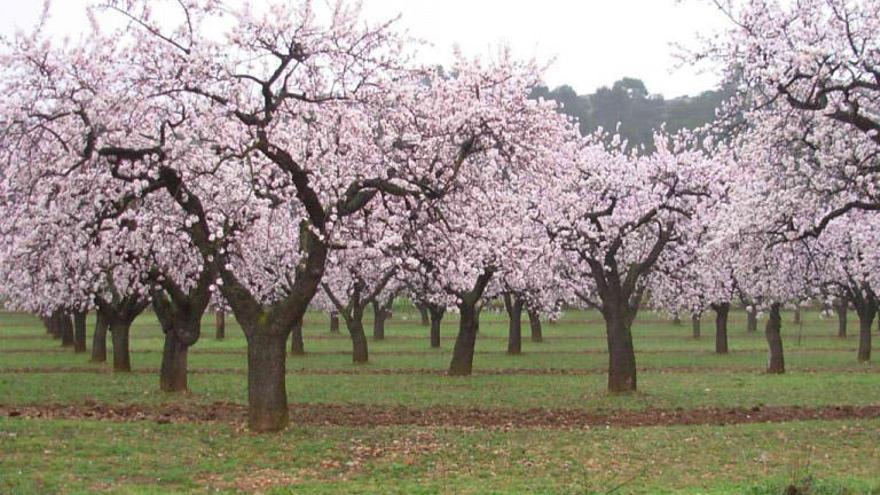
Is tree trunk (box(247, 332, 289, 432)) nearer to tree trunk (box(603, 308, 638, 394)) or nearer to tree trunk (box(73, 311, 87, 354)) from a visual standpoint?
tree trunk (box(603, 308, 638, 394))

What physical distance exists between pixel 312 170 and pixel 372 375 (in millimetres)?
19069

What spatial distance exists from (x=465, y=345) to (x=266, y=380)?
18016 mm

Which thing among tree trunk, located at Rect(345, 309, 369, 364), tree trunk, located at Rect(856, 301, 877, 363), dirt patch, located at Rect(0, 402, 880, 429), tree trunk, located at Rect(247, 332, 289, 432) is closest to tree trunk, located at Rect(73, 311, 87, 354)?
tree trunk, located at Rect(345, 309, 369, 364)

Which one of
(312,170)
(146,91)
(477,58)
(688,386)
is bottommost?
(688,386)

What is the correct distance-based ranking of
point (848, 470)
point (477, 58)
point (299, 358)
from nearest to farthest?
point (848, 470), point (477, 58), point (299, 358)

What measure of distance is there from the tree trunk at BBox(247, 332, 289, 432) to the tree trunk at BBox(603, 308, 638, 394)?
1235 centimetres

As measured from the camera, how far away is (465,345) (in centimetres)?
3528

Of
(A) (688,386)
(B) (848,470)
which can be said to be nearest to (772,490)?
(B) (848,470)

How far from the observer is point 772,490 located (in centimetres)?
1125

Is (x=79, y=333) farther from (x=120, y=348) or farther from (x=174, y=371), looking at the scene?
(x=174, y=371)

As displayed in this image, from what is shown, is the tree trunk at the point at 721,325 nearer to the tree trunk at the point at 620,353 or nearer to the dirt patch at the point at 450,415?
the tree trunk at the point at 620,353

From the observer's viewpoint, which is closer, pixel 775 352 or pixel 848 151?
pixel 848 151

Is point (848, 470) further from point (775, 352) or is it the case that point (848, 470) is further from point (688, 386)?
point (775, 352)

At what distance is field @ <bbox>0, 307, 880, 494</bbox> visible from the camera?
13141 millimetres
